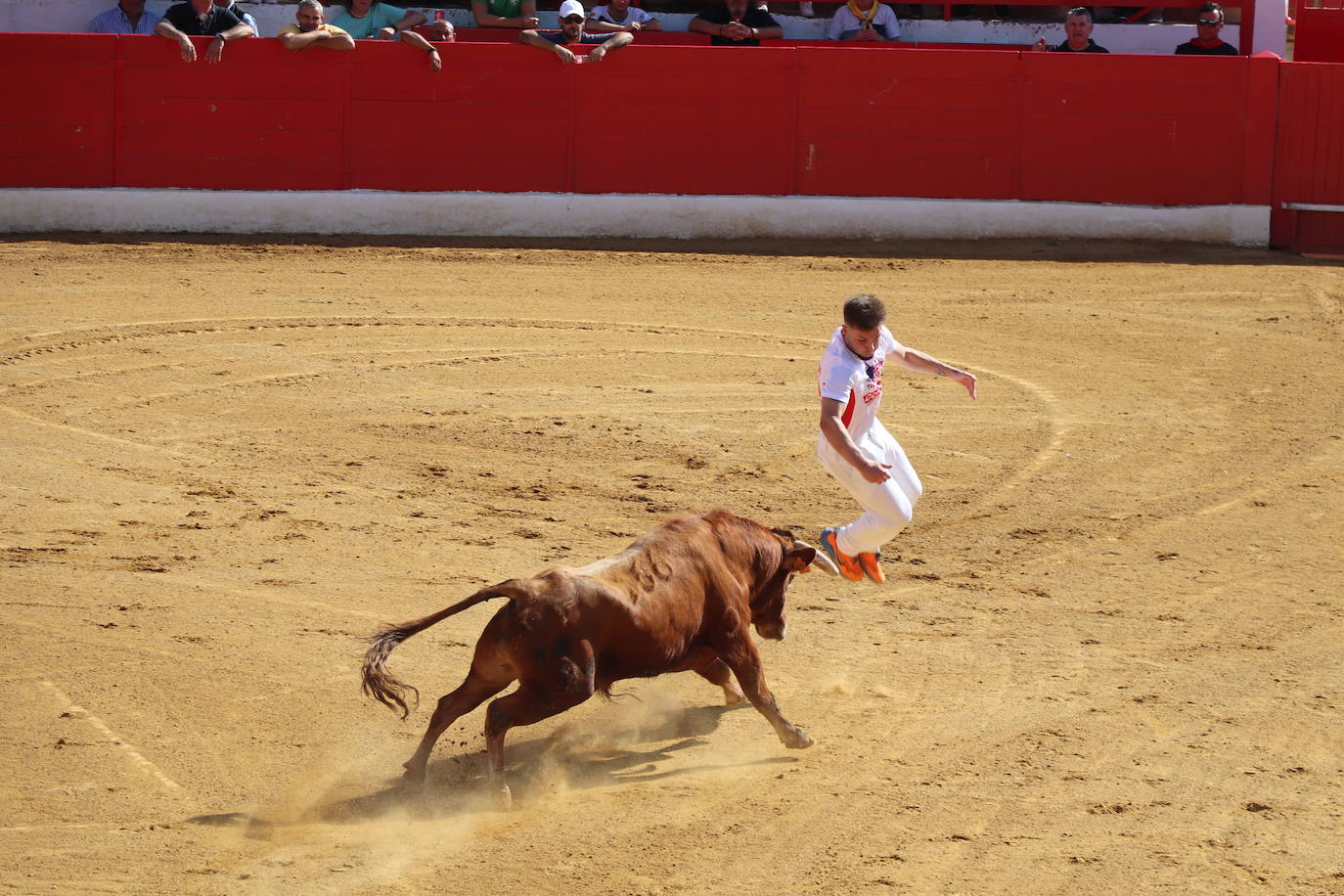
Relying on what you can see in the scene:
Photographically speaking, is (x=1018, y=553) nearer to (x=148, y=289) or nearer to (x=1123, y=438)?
(x=1123, y=438)

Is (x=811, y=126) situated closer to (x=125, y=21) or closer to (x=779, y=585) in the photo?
(x=125, y=21)

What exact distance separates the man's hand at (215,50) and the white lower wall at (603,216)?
1.18 meters

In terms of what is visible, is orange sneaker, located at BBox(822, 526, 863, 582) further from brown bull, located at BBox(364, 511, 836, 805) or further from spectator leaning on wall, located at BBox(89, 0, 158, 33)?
spectator leaning on wall, located at BBox(89, 0, 158, 33)

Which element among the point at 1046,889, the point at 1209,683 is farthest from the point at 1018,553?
the point at 1046,889

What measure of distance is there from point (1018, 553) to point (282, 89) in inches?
364

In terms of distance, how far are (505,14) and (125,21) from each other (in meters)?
Result: 3.58

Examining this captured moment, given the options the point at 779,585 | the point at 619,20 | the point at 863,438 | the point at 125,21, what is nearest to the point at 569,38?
the point at 619,20

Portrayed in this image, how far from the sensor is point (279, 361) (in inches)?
392

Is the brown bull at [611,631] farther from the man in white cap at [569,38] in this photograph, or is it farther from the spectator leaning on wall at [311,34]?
the spectator leaning on wall at [311,34]

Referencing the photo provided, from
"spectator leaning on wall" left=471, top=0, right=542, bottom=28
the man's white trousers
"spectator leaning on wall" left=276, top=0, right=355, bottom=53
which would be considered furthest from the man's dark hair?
"spectator leaning on wall" left=471, top=0, right=542, bottom=28

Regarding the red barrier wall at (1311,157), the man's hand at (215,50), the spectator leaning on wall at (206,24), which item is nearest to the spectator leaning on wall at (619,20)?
the spectator leaning on wall at (206,24)

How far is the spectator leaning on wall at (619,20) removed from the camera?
1490 centimetres

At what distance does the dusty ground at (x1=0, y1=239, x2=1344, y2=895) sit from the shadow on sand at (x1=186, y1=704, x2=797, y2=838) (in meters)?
0.02

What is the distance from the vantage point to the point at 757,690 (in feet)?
17.0
